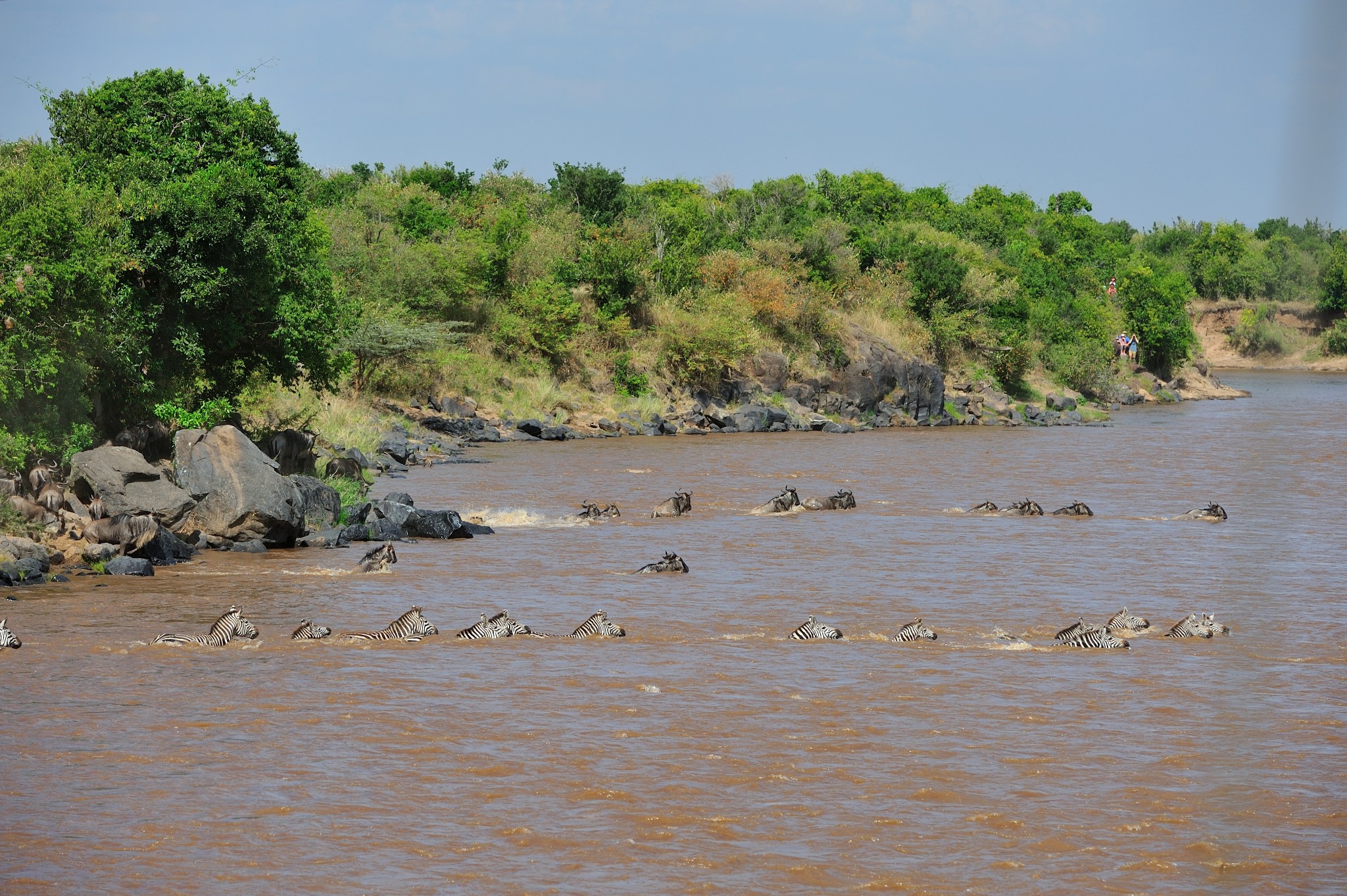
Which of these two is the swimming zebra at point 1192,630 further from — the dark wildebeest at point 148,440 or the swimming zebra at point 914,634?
the dark wildebeest at point 148,440

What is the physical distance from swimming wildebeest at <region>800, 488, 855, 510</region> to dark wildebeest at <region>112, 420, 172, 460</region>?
38.8 ft

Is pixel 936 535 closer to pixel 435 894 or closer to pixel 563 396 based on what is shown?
pixel 435 894

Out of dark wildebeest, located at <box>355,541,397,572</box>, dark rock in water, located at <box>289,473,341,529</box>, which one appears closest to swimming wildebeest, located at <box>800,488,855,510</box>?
dark rock in water, located at <box>289,473,341,529</box>

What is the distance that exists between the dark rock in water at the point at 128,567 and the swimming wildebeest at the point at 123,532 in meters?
0.68

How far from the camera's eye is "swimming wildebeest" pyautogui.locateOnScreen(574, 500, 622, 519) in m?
23.6

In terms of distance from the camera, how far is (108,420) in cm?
2062

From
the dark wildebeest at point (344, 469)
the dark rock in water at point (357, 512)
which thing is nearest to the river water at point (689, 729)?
the dark rock in water at point (357, 512)

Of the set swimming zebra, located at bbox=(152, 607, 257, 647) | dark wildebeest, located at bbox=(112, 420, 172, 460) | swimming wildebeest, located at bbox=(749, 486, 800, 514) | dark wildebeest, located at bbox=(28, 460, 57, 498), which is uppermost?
dark wildebeest, located at bbox=(112, 420, 172, 460)

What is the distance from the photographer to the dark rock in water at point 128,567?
16.9 meters

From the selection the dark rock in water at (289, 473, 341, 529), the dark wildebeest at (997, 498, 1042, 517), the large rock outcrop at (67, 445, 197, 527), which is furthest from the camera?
the dark wildebeest at (997, 498, 1042, 517)

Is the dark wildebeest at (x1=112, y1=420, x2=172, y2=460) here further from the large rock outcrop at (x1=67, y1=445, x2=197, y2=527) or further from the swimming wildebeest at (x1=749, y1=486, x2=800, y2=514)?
the swimming wildebeest at (x1=749, y1=486, x2=800, y2=514)

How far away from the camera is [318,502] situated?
2094 cm

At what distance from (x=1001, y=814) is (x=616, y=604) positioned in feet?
25.3

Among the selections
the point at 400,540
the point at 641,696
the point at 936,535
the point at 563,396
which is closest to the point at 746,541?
the point at 936,535
